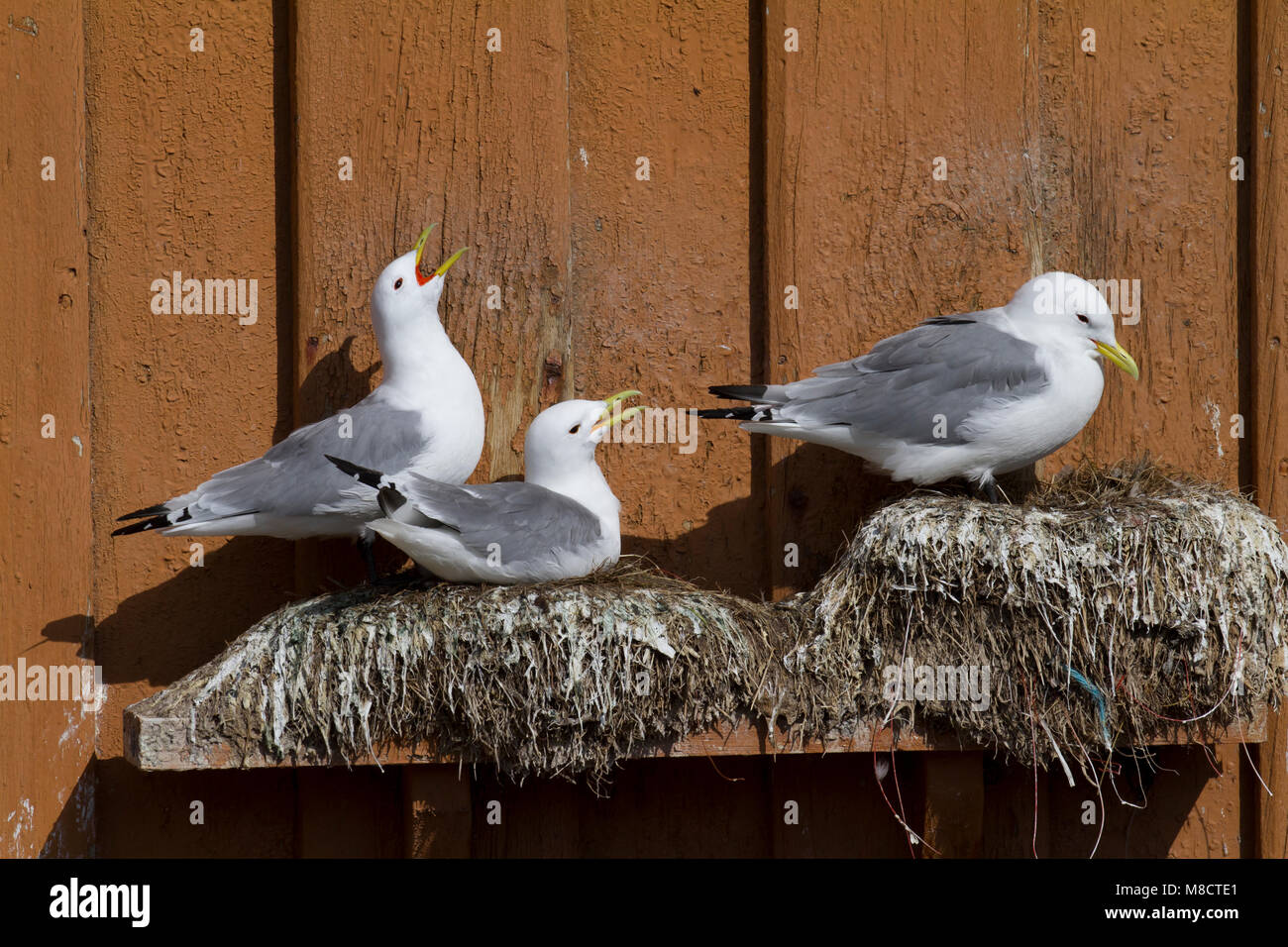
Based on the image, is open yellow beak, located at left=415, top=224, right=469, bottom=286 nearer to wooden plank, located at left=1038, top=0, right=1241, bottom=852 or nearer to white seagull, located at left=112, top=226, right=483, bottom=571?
white seagull, located at left=112, top=226, right=483, bottom=571

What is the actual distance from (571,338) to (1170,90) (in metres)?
1.99

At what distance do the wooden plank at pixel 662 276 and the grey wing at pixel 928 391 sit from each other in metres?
0.44

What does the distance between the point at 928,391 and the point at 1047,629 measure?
70cm

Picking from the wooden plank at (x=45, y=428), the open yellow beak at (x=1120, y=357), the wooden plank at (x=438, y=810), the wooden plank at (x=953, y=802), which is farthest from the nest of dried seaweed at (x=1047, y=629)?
the wooden plank at (x=45, y=428)

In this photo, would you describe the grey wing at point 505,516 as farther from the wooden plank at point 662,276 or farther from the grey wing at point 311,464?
the wooden plank at point 662,276

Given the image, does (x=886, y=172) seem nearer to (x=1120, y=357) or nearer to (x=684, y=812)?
(x=1120, y=357)

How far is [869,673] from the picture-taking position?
311 centimetres

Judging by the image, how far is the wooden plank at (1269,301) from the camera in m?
3.68

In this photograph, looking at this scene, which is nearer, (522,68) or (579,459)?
(579,459)

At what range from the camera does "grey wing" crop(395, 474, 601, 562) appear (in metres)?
3.10

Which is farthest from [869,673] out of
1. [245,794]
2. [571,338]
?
[245,794]

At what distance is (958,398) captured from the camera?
3.29m

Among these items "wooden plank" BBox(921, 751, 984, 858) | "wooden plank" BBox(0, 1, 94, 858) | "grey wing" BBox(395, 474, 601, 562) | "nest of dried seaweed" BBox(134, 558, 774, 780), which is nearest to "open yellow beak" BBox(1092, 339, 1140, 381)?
"wooden plank" BBox(921, 751, 984, 858)
